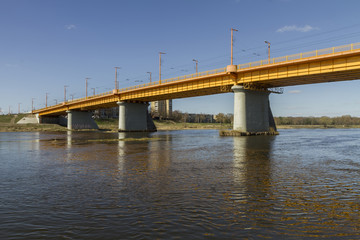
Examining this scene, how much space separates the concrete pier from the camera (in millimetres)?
72250

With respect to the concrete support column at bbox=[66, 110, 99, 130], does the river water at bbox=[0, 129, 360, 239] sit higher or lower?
lower

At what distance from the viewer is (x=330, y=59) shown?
3616 cm

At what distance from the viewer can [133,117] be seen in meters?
73.9

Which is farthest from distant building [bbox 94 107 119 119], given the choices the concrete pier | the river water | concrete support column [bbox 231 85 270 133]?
the river water

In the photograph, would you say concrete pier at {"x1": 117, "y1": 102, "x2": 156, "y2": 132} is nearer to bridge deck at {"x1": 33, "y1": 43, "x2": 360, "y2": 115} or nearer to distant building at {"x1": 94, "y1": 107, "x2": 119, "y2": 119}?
bridge deck at {"x1": 33, "y1": 43, "x2": 360, "y2": 115}

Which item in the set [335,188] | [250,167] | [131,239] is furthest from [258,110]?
A: [131,239]

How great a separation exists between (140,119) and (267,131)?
1443 inches

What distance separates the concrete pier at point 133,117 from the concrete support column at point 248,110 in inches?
1333

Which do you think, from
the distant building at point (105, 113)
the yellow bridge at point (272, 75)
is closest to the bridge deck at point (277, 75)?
the yellow bridge at point (272, 75)

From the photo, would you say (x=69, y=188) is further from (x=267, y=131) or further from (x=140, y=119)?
(x=140, y=119)

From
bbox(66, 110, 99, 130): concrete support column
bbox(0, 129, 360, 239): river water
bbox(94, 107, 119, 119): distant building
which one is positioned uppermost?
bbox(94, 107, 119, 119): distant building

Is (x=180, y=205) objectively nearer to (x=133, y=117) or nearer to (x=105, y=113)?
(x=133, y=117)

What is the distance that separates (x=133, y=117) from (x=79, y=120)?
3529 centimetres

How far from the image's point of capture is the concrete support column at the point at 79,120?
9769cm
